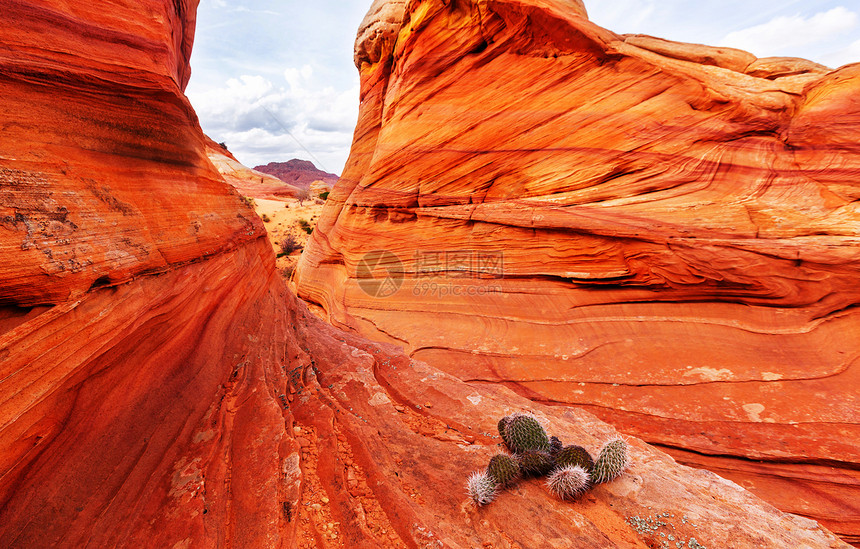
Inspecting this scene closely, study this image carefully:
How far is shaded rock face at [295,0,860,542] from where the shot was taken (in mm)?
5023

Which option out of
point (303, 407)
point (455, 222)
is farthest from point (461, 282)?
point (303, 407)

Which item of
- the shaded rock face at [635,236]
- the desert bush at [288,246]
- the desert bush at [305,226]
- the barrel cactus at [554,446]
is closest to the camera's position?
the barrel cactus at [554,446]

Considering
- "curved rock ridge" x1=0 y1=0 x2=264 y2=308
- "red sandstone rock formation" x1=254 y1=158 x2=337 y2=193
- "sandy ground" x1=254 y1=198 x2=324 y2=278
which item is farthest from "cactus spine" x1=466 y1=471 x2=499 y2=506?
"red sandstone rock formation" x1=254 y1=158 x2=337 y2=193

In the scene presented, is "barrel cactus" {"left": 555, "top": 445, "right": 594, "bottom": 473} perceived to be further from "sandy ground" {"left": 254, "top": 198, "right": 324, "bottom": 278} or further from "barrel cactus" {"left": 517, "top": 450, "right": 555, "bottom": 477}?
"sandy ground" {"left": 254, "top": 198, "right": 324, "bottom": 278}

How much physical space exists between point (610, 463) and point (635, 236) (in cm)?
489

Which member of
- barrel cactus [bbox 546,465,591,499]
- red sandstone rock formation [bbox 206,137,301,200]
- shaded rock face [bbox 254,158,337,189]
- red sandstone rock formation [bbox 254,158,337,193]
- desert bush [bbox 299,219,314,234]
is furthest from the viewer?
shaded rock face [bbox 254,158,337,189]

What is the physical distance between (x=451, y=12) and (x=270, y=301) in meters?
8.26

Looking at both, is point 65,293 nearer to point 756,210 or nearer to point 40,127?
point 40,127

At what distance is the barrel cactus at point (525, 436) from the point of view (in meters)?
3.28

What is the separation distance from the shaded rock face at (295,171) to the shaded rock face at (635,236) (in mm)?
89839

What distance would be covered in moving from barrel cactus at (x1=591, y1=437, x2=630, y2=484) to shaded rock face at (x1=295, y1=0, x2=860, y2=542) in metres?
2.33

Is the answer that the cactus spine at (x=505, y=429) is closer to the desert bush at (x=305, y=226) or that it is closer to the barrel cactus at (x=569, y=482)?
the barrel cactus at (x=569, y=482)

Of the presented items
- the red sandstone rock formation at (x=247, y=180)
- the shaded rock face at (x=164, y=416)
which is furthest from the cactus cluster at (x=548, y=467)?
the red sandstone rock formation at (x=247, y=180)

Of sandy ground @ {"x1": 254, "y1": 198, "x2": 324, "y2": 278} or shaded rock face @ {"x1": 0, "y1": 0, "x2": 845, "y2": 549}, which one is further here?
sandy ground @ {"x1": 254, "y1": 198, "x2": 324, "y2": 278}
